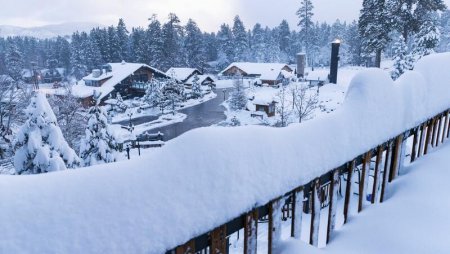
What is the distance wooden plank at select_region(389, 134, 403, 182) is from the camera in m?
3.75

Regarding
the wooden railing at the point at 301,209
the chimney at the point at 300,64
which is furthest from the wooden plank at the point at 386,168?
the chimney at the point at 300,64

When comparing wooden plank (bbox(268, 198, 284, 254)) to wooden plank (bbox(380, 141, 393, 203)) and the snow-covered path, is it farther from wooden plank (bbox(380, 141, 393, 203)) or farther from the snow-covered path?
wooden plank (bbox(380, 141, 393, 203))

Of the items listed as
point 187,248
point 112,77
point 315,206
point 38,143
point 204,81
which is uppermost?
point 187,248

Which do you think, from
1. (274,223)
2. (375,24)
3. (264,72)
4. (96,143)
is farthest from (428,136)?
(264,72)

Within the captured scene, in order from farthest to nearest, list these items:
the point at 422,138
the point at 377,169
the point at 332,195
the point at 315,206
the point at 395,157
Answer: the point at 422,138, the point at 395,157, the point at 377,169, the point at 332,195, the point at 315,206

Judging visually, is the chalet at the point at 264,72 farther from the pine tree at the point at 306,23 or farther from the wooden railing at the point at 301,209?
the wooden railing at the point at 301,209

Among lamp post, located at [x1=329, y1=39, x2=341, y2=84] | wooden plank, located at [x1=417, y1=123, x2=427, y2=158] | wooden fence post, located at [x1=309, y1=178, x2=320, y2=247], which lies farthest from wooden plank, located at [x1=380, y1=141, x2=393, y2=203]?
lamp post, located at [x1=329, y1=39, x2=341, y2=84]

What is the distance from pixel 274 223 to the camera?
7.65ft

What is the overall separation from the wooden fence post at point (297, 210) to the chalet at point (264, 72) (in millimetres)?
59173

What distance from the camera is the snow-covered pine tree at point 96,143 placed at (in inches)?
658

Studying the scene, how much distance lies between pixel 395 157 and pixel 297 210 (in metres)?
1.93

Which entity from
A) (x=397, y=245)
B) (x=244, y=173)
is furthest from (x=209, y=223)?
(x=397, y=245)

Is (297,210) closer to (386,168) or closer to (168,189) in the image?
(168,189)

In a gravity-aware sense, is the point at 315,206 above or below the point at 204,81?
above
